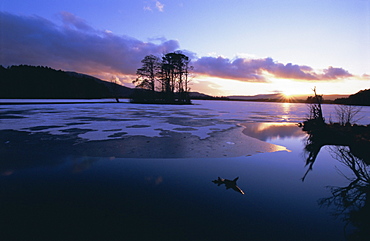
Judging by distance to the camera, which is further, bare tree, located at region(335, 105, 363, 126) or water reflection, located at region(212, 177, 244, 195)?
bare tree, located at region(335, 105, 363, 126)

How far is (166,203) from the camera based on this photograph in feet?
11.2

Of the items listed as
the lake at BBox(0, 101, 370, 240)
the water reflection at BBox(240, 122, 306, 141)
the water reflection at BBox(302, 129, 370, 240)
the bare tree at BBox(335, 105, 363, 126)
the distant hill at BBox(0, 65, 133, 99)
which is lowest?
the water reflection at BBox(240, 122, 306, 141)

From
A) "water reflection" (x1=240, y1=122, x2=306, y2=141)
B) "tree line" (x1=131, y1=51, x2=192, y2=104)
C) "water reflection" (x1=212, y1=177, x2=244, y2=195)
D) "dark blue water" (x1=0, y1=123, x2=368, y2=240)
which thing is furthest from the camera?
"tree line" (x1=131, y1=51, x2=192, y2=104)

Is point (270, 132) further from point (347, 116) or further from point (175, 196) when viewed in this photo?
point (347, 116)

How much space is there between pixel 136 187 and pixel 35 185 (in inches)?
84.6

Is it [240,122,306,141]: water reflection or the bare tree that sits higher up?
the bare tree

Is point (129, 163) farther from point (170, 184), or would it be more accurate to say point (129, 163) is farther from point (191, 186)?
point (191, 186)

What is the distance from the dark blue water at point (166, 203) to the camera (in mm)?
2670

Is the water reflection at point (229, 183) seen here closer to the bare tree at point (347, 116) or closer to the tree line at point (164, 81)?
the bare tree at point (347, 116)

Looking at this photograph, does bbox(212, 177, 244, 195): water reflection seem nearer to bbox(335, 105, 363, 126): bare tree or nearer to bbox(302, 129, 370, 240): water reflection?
bbox(302, 129, 370, 240): water reflection

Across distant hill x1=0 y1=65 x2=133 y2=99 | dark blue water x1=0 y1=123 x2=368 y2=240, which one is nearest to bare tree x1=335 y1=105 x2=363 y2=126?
dark blue water x1=0 y1=123 x2=368 y2=240

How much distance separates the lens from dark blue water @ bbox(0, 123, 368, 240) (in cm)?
267

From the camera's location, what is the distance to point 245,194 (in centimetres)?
381

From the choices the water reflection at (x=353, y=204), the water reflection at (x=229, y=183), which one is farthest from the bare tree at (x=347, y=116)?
the water reflection at (x=229, y=183)
